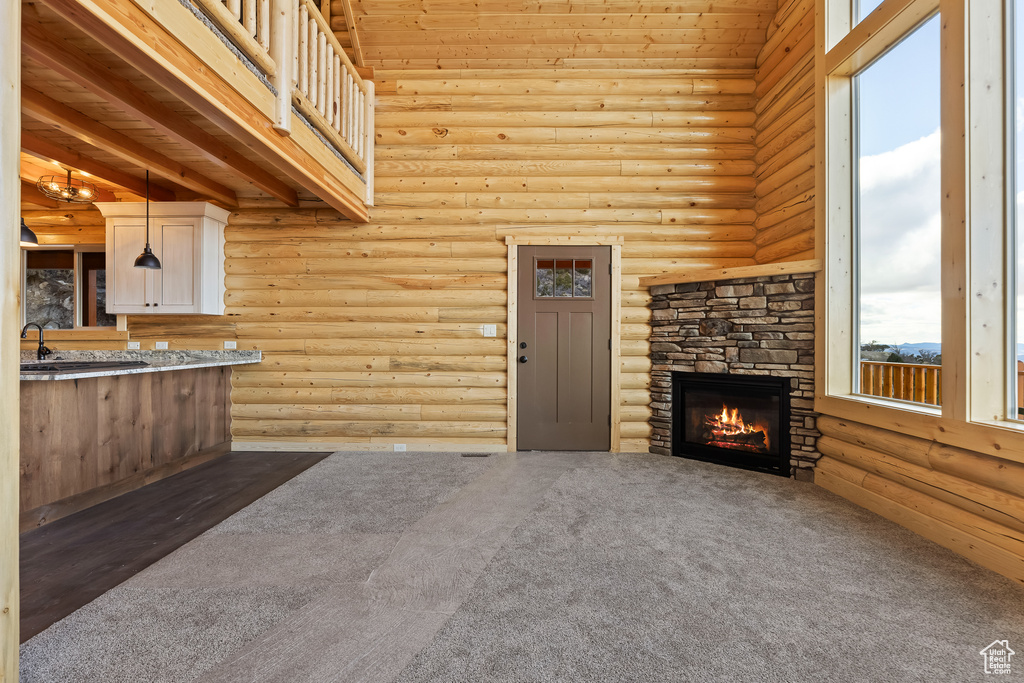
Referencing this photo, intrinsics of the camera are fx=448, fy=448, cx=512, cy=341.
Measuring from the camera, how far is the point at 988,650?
5.76 ft

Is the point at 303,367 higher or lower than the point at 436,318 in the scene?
lower

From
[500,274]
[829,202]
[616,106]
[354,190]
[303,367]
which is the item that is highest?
[616,106]

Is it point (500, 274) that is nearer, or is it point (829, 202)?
point (829, 202)

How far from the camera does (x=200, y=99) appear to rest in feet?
8.08

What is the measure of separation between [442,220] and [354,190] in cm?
98

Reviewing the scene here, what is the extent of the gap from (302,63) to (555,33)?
277 centimetres

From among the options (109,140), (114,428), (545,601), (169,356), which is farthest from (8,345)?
(169,356)

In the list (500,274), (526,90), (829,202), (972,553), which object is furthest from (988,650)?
(526,90)

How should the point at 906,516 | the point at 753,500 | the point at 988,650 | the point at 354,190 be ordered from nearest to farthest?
the point at 988,650, the point at 906,516, the point at 753,500, the point at 354,190

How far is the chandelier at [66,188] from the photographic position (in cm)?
464

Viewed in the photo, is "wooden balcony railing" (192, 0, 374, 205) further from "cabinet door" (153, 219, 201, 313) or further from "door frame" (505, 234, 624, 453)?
"cabinet door" (153, 219, 201, 313)

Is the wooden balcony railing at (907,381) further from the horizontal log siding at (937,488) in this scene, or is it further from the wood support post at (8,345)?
the wood support post at (8,345)

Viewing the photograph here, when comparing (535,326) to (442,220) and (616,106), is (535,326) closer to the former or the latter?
(442,220)

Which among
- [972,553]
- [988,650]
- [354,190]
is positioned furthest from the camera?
[354,190]
